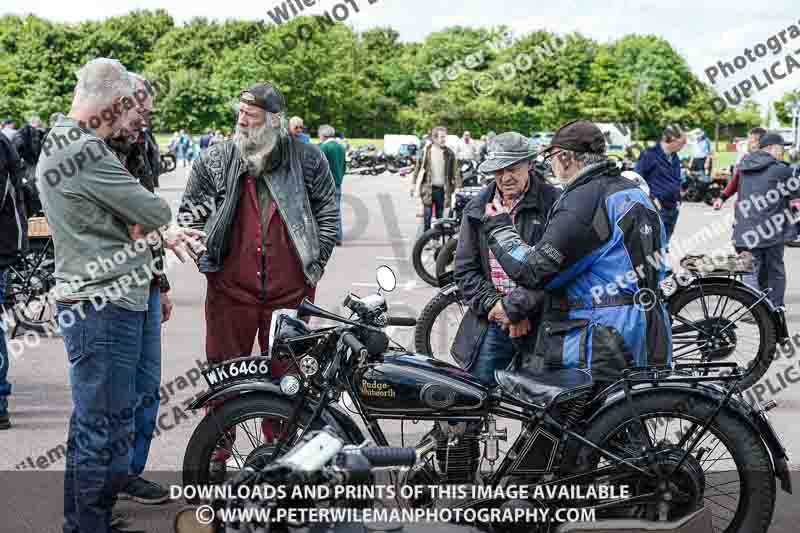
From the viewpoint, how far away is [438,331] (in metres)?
7.52

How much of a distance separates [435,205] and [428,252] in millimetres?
3894

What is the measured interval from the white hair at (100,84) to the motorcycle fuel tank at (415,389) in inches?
→ 55.1

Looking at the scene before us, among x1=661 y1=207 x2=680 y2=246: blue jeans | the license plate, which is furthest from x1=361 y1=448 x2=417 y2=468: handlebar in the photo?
x1=661 y1=207 x2=680 y2=246: blue jeans

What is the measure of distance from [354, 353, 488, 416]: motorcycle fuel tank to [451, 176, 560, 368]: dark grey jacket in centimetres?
100

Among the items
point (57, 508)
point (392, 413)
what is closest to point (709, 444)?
point (392, 413)

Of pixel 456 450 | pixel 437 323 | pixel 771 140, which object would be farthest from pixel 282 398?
pixel 771 140

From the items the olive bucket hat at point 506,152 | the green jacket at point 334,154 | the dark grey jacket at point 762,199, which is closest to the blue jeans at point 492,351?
the olive bucket hat at point 506,152

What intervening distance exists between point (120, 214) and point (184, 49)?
93.1 meters

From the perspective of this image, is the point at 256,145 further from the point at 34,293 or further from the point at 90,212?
the point at 34,293

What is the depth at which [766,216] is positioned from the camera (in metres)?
9.44

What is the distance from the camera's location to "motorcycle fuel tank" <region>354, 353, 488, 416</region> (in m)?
3.85

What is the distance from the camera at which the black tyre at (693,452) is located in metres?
3.86

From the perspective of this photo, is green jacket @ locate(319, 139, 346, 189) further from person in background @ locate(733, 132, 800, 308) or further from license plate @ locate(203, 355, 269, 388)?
license plate @ locate(203, 355, 269, 388)

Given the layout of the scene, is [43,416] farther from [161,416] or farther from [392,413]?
[392,413]
